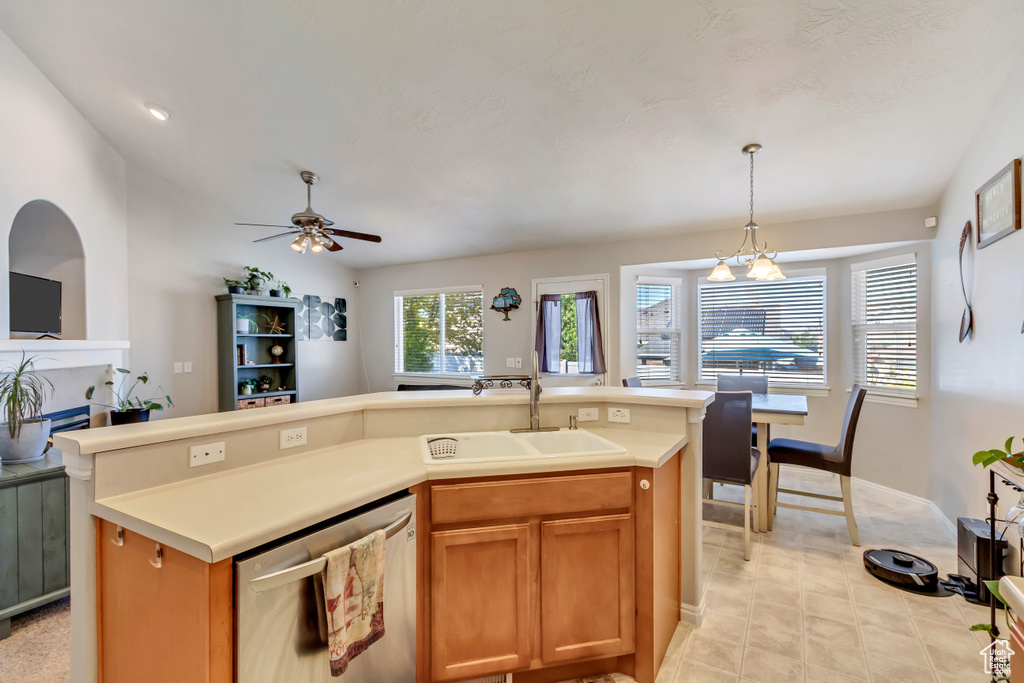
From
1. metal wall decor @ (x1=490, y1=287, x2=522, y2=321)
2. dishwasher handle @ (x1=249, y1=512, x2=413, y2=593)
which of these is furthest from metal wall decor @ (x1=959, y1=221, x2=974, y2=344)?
dishwasher handle @ (x1=249, y1=512, x2=413, y2=593)

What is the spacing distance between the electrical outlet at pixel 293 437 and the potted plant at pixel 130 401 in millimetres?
2688

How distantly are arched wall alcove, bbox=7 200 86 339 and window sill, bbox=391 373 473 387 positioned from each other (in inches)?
127

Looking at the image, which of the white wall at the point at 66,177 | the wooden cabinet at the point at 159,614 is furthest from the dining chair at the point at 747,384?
the white wall at the point at 66,177

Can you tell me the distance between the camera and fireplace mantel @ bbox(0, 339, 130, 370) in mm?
2563

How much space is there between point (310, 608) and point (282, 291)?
4.57 metres

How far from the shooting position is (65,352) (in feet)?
9.77

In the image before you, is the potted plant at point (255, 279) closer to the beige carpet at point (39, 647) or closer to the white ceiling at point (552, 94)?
the white ceiling at point (552, 94)

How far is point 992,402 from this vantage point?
2.45 m

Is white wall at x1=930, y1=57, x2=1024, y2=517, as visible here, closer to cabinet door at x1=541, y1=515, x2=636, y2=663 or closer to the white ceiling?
the white ceiling

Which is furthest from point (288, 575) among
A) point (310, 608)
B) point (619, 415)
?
point (619, 415)

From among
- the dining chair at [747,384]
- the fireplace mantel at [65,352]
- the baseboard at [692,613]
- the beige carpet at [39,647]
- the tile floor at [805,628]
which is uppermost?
the fireplace mantel at [65,352]

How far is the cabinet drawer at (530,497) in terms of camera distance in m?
1.56

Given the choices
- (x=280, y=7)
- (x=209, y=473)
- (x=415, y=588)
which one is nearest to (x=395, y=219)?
(x=280, y=7)

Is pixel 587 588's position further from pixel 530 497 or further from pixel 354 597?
pixel 354 597
